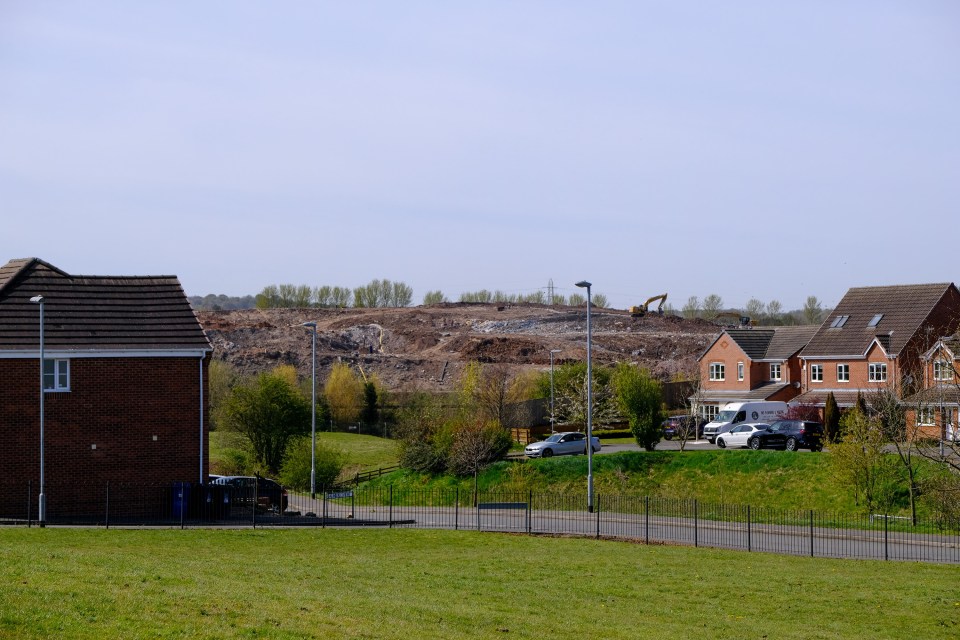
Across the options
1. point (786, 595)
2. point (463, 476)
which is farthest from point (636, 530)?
point (463, 476)

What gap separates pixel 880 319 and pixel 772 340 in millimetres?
9293

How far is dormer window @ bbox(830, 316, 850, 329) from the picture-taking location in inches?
2766

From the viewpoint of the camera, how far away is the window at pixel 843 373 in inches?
2660

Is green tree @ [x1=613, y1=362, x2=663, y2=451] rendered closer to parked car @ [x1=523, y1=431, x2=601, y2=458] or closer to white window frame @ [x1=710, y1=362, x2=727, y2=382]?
parked car @ [x1=523, y1=431, x2=601, y2=458]

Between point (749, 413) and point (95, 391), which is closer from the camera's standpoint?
point (95, 391)

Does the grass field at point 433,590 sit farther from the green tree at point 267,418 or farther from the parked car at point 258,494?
the green tree at point 267,418

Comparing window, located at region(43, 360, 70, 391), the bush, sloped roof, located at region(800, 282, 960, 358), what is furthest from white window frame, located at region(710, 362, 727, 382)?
window, located at region(43, 360, 70, 391)

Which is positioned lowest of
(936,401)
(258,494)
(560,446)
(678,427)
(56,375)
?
(258,494)

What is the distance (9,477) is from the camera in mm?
35625

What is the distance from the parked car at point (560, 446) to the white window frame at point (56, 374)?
92.8 feet

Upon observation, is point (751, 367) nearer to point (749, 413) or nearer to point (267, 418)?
point (749, 413)

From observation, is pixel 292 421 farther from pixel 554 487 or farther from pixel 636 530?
pixel 636 530

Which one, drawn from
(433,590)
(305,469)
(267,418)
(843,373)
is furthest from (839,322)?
(433,590)

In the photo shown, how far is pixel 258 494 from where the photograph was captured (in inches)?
1612
